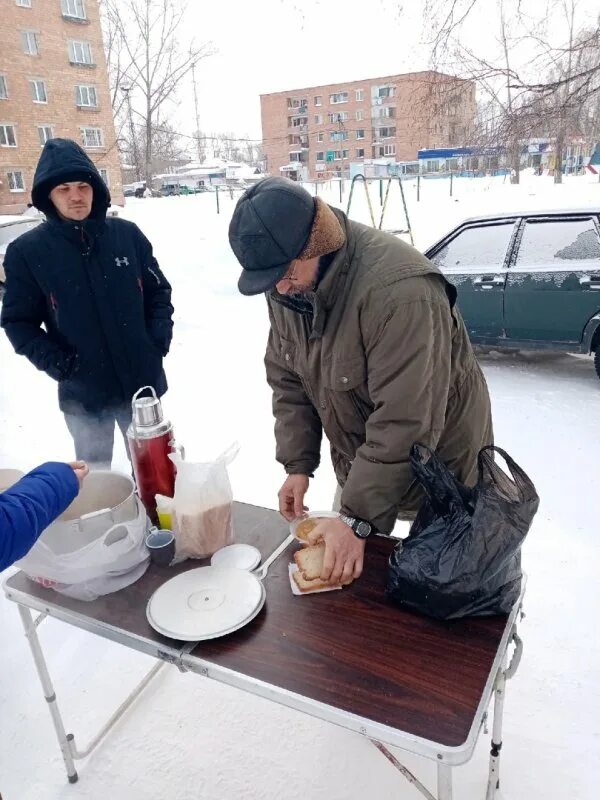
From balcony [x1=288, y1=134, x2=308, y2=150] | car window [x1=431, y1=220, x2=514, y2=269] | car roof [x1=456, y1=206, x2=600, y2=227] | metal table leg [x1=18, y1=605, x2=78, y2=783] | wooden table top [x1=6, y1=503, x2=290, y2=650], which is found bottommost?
metal table leg [x1=18, y1=605, x2=78, y2=783]

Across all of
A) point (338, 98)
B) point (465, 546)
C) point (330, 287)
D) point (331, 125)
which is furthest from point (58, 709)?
point (338, 98)

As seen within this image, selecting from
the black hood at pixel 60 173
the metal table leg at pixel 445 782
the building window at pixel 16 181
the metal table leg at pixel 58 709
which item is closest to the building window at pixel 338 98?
the building window at pixel 16 181

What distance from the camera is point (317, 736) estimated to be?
2.08 m

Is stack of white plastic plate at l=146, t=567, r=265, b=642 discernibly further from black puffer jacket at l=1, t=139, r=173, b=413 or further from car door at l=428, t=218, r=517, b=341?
car door at l=428, t=218, r=517, b=341

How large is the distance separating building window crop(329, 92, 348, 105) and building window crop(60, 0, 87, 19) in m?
38.2

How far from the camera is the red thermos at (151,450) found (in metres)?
1.70

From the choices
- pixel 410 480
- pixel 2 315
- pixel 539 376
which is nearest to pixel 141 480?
pixel 410 480

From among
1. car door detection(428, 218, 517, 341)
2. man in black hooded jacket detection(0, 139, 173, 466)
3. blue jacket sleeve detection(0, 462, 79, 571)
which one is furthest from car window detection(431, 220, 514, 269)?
blue jacket sleeve detection(0, 462, 79, 571)

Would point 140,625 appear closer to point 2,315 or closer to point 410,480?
point 410,480

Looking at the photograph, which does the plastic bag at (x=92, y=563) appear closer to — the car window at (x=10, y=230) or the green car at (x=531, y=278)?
the green car at (x=531, y=278)

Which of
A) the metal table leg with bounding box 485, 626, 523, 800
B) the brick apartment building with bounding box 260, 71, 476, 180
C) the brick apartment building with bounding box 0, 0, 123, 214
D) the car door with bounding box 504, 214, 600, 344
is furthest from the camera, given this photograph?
the brick apartment building with bounding box 260, 71, 476, 180

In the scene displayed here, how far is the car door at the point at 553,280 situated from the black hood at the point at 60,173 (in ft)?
12.9

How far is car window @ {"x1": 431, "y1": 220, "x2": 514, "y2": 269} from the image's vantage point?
555 centimetres

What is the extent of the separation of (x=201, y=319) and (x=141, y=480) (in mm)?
7144
